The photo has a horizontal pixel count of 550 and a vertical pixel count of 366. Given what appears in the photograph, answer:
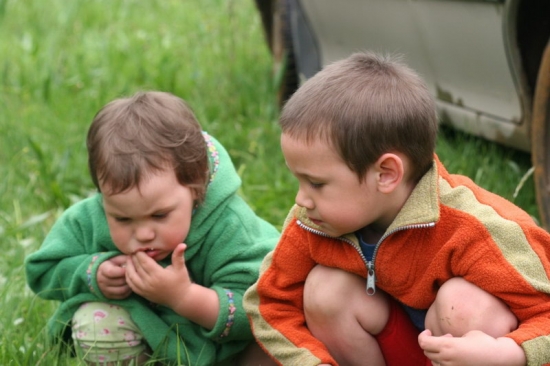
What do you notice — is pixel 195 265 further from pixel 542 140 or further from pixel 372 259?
pixel 542 140

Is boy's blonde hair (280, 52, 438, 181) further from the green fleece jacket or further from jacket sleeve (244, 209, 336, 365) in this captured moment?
the green fleece jacket

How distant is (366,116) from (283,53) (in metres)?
3.00

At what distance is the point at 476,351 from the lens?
2250mm

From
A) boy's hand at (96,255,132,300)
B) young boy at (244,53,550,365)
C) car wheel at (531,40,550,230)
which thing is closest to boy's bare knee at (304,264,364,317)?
young boy at (244,53,550,365)

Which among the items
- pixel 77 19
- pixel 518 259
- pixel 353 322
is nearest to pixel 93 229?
pixel 353 322

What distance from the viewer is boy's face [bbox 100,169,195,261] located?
8.84 feet

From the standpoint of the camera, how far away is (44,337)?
2969mm

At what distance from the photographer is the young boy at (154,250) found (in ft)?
8.95

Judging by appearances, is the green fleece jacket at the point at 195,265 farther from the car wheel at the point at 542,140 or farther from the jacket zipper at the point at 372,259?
the car wheel at the point at 542,140

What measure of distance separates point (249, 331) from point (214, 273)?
0.68ft

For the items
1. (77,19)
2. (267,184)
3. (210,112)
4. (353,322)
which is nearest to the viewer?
A: (353,322)

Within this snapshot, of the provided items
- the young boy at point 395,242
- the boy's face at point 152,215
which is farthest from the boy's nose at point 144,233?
the young boy at point 395,242

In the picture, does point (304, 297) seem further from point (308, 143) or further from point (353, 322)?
point (308, 143)

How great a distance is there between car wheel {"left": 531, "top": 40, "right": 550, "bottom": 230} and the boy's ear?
0.97 m
